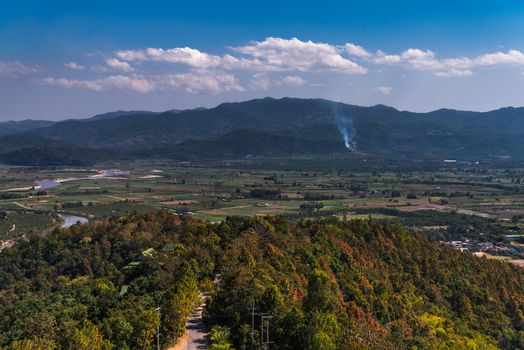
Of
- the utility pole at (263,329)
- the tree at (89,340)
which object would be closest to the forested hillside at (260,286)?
the tree at (89,340)

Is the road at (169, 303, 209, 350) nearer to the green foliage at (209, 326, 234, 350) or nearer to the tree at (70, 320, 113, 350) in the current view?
the green foliage at (209, 326, 234, 350)

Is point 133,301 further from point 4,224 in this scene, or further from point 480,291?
point 4,224

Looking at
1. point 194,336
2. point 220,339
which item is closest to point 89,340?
point 220,339

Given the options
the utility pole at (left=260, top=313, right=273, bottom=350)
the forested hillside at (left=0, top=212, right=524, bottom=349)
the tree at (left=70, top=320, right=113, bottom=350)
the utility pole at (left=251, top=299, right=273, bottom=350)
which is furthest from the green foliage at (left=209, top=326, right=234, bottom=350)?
the tree at (left=70, top=320, right=113, bottom=350)

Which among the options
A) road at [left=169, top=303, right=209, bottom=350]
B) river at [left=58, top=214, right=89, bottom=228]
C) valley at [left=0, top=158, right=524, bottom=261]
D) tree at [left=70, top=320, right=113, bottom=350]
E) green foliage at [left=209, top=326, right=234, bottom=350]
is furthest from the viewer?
river at [left=58, top=214, right=89, bottom=228]

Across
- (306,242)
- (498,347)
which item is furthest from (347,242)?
(498,347)

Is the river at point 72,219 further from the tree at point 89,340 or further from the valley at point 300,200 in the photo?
the tree at point 89,340

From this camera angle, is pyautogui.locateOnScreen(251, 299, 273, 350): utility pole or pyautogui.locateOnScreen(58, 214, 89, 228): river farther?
pyautogui.locateOnScreen(58, 214, 89, 228): river
